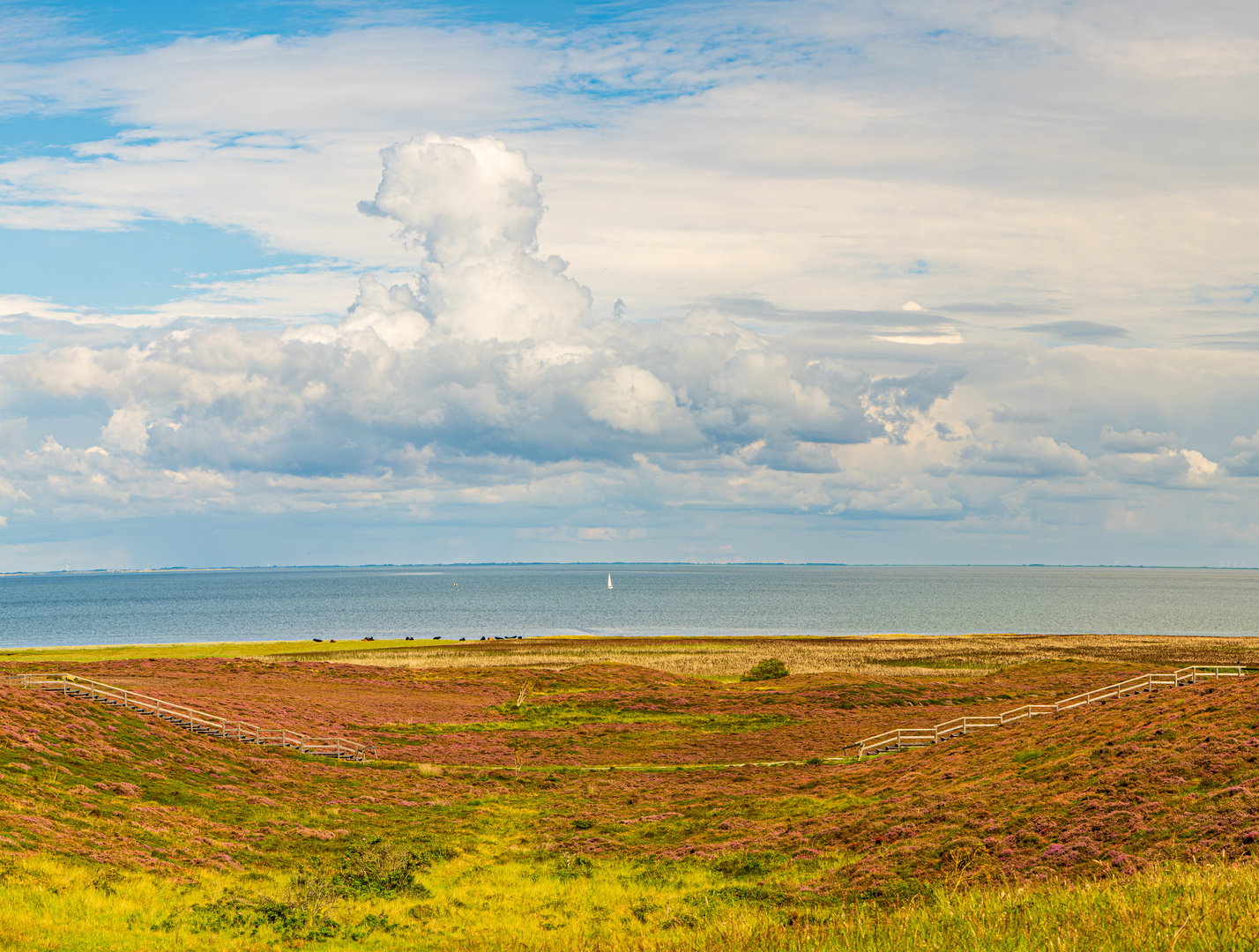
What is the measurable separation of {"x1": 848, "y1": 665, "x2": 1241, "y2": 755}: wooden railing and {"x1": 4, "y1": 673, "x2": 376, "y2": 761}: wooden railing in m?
29.9

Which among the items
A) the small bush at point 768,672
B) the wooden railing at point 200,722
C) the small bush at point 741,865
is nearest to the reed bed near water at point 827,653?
the small bush at point 768,672

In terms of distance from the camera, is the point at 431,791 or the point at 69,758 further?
the point at 431,791

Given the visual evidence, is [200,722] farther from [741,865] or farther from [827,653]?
[827,653]

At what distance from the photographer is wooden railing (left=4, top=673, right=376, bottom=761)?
47.9 meters

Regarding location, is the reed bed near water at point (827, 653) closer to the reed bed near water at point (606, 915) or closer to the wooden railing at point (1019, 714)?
the wooden railing at point (1019, 714)

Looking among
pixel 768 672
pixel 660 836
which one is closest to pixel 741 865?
pixel 660 836

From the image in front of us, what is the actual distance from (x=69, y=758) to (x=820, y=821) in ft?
101

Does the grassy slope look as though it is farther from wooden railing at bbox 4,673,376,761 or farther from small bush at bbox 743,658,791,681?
small bush at bbox 743,658,791,681

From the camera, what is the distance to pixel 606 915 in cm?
2380

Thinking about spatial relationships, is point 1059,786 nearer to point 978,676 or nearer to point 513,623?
point 978,676

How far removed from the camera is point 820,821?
32094 mm

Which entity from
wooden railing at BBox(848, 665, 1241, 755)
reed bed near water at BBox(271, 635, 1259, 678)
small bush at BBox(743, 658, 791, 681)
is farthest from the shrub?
reed bed near water at BBox(271, 635, 1259, 678)

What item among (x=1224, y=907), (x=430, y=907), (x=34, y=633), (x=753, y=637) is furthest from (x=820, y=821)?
(x=34, y=633)

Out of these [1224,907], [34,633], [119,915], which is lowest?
[34,633]
